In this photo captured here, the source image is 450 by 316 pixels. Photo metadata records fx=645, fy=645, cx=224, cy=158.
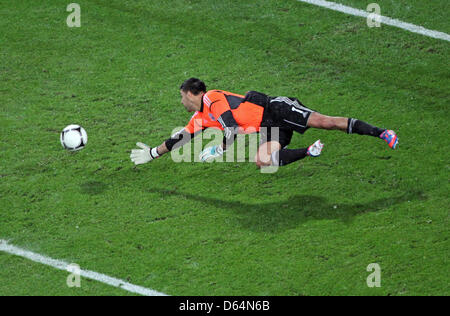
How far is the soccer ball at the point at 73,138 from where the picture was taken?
29.7 ft

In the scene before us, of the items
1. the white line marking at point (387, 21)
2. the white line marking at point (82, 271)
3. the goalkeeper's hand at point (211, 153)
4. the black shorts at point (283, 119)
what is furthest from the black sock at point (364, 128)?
the white line marking at point (387, 21)

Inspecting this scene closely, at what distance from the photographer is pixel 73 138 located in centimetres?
905

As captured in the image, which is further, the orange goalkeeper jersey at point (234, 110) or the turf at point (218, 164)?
the orange goalkeeper jersey at point (234, 110)

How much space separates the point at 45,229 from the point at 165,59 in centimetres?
443

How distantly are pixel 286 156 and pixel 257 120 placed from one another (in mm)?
634

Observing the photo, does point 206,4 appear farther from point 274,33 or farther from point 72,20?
point 72,20

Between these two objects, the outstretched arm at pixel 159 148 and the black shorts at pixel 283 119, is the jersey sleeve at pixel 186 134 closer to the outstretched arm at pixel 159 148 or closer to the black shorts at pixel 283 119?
the outstretched arm at pixel 159 148

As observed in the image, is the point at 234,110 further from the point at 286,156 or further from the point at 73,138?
the point at 73,138

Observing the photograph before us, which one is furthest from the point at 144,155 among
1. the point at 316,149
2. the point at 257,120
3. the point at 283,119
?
the point at 316,149

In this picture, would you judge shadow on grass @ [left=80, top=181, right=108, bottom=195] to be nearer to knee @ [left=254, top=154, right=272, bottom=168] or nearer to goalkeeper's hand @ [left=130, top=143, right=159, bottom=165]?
goalkeeper's hand @ [left=130, top=143, right=159, bottom=165]

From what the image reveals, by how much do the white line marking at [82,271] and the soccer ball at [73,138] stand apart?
5.41ft
